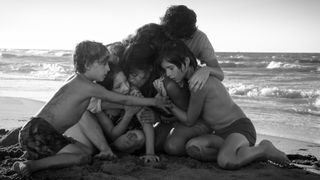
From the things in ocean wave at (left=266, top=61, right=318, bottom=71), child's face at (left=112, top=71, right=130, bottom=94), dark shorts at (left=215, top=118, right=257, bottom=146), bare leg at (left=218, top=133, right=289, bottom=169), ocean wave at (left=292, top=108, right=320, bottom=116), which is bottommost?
ocean wave at (left=266, top=61, right=318, bottom=71)

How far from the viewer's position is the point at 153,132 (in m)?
3.96

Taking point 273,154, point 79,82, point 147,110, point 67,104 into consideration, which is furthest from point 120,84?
point 273,154

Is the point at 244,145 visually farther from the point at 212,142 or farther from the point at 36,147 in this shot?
the point at 36,147

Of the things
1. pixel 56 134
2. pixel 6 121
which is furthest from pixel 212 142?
pixel 6 121

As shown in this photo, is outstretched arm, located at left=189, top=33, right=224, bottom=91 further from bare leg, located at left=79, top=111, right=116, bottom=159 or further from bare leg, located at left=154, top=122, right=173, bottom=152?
bare leg, located at left=79, top=111, right=116, bottom=159

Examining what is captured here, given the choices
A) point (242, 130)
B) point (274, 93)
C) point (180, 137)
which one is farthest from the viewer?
point (274, 93)

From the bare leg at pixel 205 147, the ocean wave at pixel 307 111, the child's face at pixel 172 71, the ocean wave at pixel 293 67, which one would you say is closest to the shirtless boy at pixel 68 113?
the child's face at pixel 172 71

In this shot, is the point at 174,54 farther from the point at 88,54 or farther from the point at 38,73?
the point at 38,73

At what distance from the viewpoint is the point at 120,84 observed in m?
4.04

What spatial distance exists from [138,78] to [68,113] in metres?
0.80

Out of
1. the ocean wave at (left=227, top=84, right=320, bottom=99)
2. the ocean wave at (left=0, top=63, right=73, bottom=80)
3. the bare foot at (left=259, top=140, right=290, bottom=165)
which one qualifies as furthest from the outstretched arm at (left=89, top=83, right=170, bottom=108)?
the ocean wave at (left=0, top=63, right=73, bottom=80)

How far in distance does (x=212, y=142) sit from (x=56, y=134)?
140cm

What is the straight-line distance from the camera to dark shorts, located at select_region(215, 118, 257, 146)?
391cm

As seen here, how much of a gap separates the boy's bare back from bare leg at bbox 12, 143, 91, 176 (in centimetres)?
21
